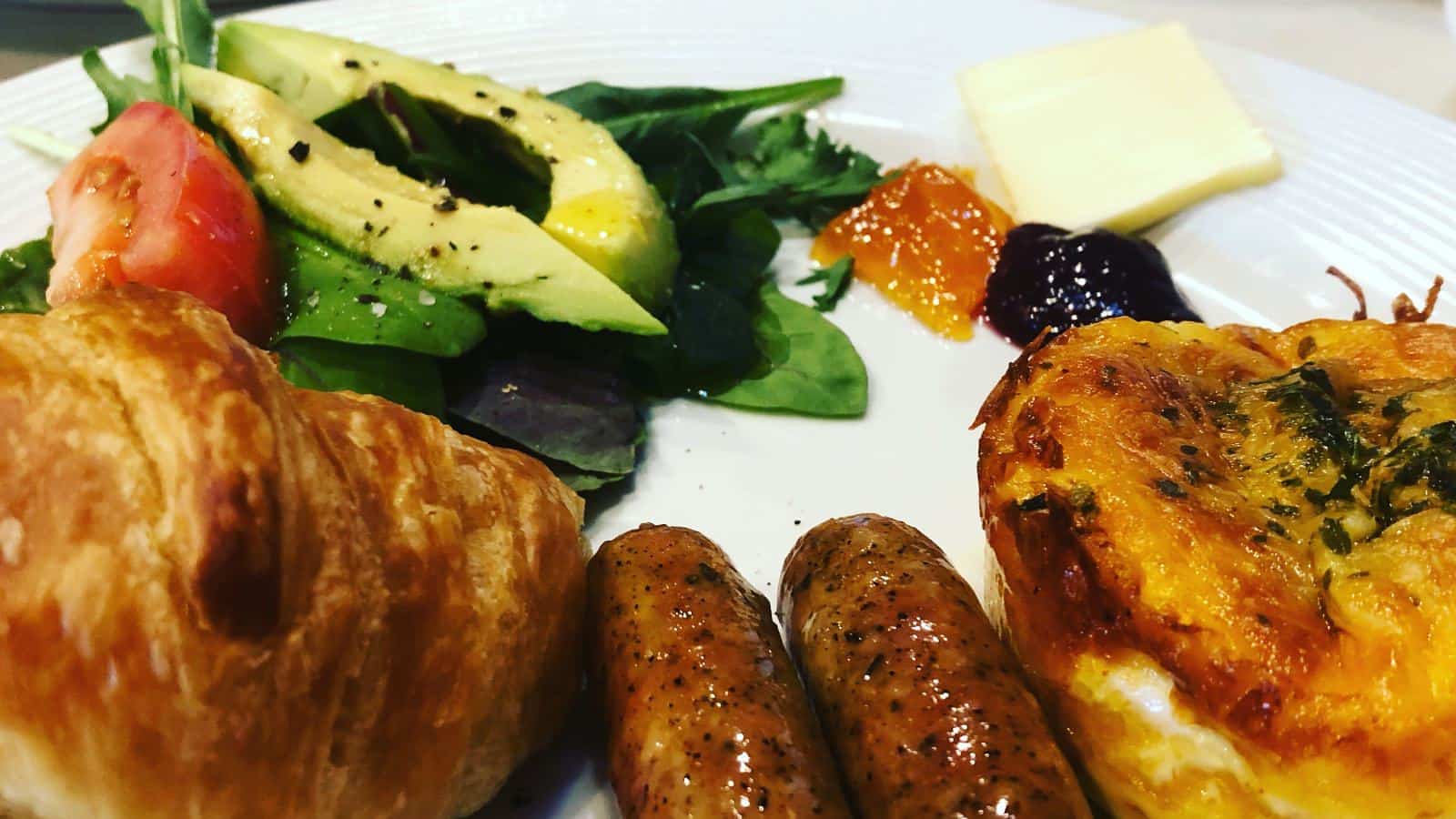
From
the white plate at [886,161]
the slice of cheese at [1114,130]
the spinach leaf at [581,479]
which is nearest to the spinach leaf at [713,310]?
the white plate at [886,161]

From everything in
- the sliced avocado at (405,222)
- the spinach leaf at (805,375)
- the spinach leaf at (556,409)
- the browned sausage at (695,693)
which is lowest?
the spinach leaf at (805,375)

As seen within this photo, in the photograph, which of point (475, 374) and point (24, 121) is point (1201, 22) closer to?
point (475, 374)

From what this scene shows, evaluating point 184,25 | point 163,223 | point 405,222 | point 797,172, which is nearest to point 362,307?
point 405,222

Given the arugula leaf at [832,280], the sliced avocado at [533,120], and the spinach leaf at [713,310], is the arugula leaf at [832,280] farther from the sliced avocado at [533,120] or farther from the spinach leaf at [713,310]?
the sliced avocado at [533,120]

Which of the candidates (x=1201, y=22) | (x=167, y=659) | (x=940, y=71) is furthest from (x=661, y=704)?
(x=1201, y=22)

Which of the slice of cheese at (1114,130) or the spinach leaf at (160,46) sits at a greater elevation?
the spinach leaf at (160,46)

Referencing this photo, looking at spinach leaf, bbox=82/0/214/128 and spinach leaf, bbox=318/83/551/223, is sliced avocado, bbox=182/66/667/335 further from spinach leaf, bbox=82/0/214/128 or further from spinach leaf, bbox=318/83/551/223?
spinach leaf, bbox=82/0/214/128
